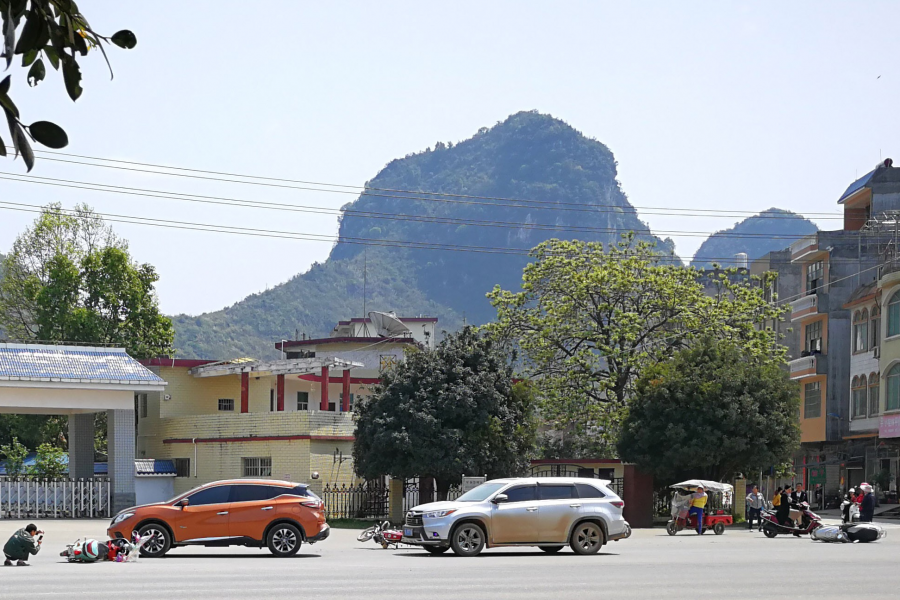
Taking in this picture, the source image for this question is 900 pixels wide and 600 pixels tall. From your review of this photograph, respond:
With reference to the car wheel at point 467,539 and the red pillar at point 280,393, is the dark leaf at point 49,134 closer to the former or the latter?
the car wheel at point 467,539

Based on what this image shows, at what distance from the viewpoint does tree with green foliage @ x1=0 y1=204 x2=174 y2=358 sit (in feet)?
184

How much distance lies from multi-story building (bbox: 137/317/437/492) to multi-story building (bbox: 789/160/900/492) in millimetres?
20472

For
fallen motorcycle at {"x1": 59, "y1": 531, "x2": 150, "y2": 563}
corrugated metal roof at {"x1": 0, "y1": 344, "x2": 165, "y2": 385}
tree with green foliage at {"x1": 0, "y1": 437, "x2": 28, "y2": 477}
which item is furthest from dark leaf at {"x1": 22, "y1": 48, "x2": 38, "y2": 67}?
tree with green foliage at {"x1": 0, "y1": 437, "x2": 28, "y2": 477}

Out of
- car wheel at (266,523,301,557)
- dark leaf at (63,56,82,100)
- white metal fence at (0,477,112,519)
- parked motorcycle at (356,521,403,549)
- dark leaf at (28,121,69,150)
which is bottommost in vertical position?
white metal fence at (0,477,112,519)

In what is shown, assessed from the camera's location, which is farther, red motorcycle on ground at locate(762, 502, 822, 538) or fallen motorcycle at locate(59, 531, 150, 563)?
red motorcycle on ground at locate(762, 502, 822, 538)

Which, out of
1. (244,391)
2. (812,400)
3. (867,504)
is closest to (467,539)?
(867,504)

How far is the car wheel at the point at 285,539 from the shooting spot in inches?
957

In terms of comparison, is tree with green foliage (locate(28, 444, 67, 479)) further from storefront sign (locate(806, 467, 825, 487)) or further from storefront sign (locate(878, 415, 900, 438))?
storefront sign (locate(806, 467, 825, 487))

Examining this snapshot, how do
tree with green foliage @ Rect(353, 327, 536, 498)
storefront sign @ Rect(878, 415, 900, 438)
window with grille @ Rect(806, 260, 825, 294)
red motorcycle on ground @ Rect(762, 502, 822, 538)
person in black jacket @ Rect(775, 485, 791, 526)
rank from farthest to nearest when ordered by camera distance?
window with grille @ Rect(806, 260, 825, 294) < storefront sign @ Rect(878, 415, 900, 438) < tree with green foliage @ Rect(353, 327, 536, 498) < person in black jacket @ Rect(775, 485, 791, 526) < red motorcycle on ground @ Rect(762, 502, 822, 538)

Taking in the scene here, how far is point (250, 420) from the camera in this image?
4266cm

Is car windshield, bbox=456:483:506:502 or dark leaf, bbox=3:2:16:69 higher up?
dark leaf, bbox=3:2:16:69

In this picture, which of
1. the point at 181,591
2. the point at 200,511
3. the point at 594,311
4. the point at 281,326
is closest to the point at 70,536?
the point at 200,511

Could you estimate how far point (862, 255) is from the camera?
2231 inches

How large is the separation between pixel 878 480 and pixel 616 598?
39.7m
